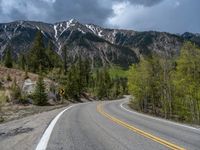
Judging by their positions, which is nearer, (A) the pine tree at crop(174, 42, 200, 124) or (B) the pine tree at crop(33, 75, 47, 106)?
(A) the pine tree at crop(174, 42, 200, 124)

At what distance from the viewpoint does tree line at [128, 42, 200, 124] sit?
40406 mm

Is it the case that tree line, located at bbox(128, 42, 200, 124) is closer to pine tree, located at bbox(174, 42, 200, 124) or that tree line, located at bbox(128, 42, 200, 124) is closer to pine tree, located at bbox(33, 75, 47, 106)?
pine tree, located at bbox(174, 42, 200, 124)

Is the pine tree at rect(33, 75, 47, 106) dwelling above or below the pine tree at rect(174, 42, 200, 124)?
below

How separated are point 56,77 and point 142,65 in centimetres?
2884

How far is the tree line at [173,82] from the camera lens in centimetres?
4041

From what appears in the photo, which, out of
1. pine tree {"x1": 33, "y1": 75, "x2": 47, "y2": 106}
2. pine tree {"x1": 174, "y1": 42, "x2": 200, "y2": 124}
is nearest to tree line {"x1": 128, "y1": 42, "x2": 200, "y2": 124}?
pine tree {"x1": 174, "y1": 42, "x2": 200, "y2": 124}

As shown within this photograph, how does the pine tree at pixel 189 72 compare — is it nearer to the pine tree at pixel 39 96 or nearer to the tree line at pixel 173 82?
the tree line at pixel 173 82

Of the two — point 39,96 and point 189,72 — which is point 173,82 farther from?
point 39,96

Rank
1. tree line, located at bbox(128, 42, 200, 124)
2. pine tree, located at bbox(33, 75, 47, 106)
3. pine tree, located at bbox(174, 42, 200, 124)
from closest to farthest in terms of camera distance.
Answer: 1. pine tree, located at bbox(174, 42, 200, 124)
2. tree line, located at bbox(128, 42, 200, 124)
3. pine tree, located at bbox(33, 75, 47, 106)

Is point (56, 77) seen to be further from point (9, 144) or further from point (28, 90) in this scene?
point (9, 144)

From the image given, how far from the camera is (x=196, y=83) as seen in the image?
4044 cm

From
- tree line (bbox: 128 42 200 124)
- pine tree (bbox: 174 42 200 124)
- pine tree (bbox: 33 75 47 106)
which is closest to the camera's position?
pine tree (bbox: 174 42 200 124)

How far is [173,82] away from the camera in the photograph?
43781mm

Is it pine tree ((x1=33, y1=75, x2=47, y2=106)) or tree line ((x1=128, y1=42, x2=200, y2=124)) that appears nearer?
tree line ((x1=128, y1=42, x2=200, y2=124))
